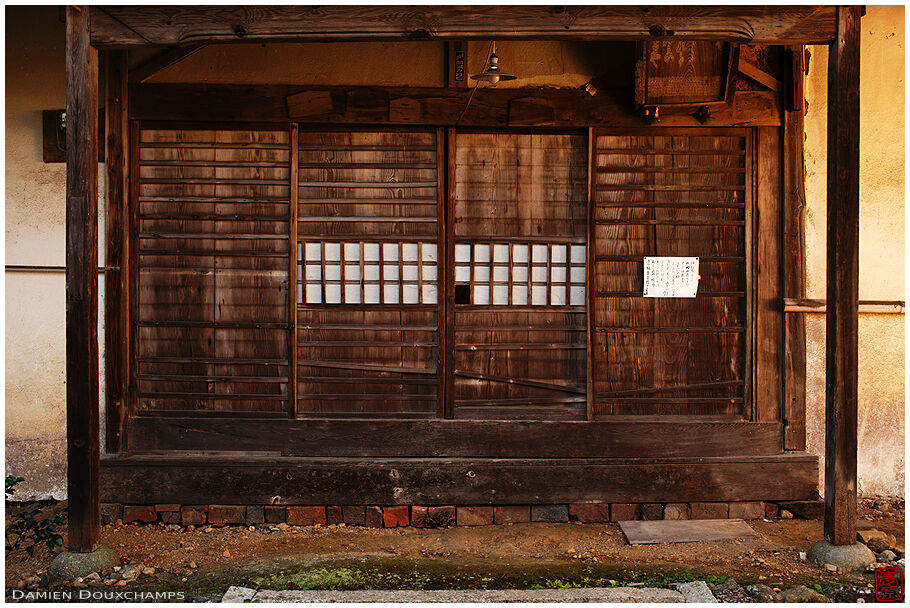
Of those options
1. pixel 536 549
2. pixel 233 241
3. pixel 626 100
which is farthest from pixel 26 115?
pixel 536 549

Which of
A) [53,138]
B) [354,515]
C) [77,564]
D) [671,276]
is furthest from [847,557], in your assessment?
[53,138]

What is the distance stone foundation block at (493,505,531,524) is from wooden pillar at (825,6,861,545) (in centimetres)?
229

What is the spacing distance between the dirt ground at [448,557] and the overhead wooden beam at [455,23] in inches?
140

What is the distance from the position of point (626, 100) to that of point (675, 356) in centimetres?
219

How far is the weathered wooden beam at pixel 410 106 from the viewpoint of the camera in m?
5.81

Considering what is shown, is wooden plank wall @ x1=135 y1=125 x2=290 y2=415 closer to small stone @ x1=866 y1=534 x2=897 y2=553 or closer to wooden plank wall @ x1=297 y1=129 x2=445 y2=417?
wooden plank wall @ x1=297 y1=129 x2=445 y2=417

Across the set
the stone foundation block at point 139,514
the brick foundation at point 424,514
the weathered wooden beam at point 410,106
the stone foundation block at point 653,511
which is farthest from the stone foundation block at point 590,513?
the stone foundation block at point 139,514

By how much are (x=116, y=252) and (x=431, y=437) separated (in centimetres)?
301

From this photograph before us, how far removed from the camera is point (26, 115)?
5.99 m

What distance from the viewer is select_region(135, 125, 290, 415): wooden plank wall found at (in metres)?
5.91

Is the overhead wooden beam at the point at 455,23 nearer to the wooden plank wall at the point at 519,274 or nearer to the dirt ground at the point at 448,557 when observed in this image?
the wooden plank wall at the point at 519,274

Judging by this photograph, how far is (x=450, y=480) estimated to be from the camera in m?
5.82

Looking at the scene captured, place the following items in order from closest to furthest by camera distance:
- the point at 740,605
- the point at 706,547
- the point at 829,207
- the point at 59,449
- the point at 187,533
→ the point at 740,605
the point at 829,207
the point at 706,547
the point at 187,533
the point at 59,449

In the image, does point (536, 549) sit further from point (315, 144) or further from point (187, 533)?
point (315, 144)
